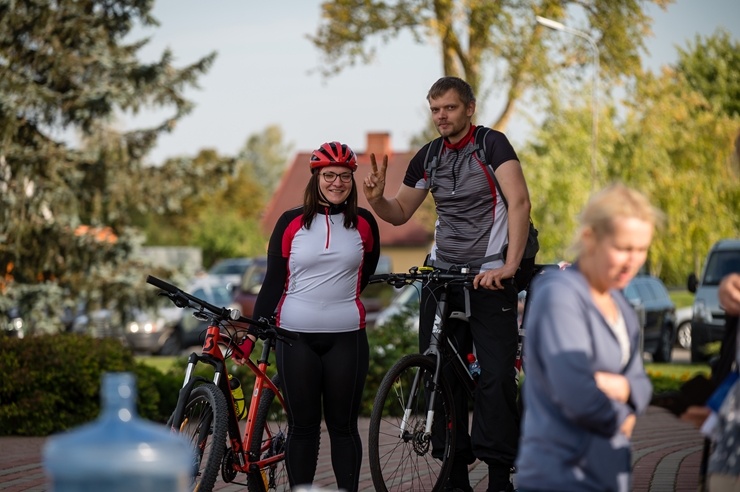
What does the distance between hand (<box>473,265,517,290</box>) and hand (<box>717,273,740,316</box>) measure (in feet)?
8.56

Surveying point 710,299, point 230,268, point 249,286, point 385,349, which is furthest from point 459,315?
point 230,268

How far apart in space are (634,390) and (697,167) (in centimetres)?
3726

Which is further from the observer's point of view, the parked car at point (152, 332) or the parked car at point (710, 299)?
the parked car at point (152, 332)

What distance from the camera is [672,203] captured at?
130ft

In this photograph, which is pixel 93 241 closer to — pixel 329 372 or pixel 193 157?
pixel 193 157

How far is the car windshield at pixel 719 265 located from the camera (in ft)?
72.3

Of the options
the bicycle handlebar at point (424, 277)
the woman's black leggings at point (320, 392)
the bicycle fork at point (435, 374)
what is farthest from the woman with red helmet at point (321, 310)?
the bicycle fork at point (435, 374)

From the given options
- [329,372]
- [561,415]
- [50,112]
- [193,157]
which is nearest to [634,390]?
[561,415]

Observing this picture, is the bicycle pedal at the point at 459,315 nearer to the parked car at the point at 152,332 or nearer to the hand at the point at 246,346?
the hand at the point at 246,346

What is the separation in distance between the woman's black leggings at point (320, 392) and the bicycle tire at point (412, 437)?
0.20 metres

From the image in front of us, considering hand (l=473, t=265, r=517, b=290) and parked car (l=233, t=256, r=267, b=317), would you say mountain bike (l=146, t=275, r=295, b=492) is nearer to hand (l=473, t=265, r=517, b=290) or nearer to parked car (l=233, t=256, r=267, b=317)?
hand (l=473, t=265, r=517, b=290)

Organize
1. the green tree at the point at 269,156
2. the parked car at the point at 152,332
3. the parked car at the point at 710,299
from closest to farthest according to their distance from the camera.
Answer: the parked car at the point at 710,299 → the parked car at the point at 152,332 → the green tree at the point at 269,156

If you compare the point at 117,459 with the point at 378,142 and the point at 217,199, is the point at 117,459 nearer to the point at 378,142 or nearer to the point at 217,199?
the point at 378,142

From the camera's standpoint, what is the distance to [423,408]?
7.00 metres
